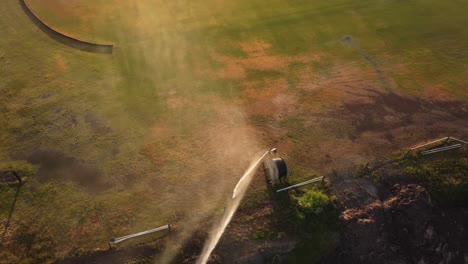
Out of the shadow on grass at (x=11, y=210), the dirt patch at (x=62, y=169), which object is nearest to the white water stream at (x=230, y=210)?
the dirt patch at (x=62, y=169)

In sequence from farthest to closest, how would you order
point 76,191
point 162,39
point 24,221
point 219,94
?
1. point 162,39
2. point 219,94
3. point 76,191
4. point 24,221

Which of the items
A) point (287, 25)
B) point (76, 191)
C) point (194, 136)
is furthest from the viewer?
point (287, 25)

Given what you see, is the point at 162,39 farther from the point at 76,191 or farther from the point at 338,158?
the point at 338,158

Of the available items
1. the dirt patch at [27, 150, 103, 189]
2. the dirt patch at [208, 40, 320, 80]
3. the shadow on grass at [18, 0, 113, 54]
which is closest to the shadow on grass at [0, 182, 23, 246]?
the dirt patch at [27, 150, 103, 189]

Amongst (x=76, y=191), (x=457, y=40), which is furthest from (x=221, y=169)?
(x=457, y=40)

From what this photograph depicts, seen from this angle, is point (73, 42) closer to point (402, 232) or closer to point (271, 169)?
point (271, 169)

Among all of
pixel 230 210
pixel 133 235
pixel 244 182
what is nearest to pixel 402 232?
pixel 244 182

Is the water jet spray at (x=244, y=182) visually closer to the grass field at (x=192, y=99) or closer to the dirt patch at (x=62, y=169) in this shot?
the grass field at (x=192, y=99)
